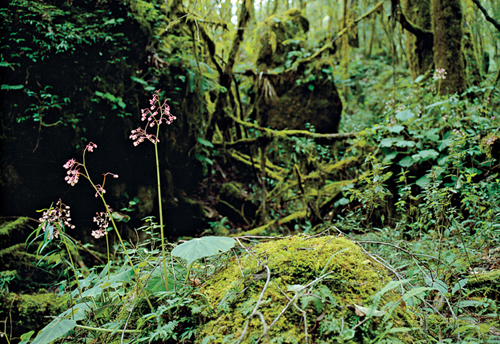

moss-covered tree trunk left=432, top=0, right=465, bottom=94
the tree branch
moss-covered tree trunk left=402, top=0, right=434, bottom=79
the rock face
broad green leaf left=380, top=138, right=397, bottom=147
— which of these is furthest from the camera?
the rock face

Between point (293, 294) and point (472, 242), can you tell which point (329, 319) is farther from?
point (472, 242)

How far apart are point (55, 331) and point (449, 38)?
6.09m

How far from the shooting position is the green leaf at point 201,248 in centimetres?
115

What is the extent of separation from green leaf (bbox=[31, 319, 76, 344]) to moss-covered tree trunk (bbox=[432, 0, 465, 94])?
17.7 feet

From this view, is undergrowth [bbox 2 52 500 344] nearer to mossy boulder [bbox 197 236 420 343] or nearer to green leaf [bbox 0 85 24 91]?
mossy boulder [bbox 197 236 420 343]

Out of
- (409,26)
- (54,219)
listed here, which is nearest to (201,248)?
(54,219)

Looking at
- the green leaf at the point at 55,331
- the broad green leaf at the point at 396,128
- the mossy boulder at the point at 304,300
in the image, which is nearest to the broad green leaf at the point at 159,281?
the mossy boulder at the point at 304,300

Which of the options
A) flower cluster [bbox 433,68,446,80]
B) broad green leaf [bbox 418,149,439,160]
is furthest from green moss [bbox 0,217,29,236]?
flower cluster [bbox 433,68,446,80]

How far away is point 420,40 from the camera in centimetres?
491

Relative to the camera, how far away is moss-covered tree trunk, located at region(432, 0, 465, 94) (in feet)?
14.0

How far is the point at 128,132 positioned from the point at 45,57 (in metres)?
1.52

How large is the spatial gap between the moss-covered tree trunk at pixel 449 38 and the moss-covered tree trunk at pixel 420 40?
367 mm

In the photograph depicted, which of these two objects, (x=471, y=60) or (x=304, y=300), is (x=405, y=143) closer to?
(x=471, y=60)

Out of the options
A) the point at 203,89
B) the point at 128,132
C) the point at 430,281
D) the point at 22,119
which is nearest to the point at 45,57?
the point at 22,119
